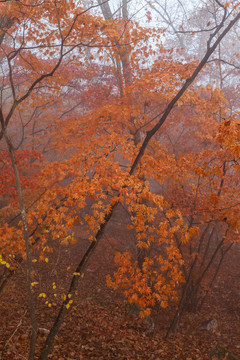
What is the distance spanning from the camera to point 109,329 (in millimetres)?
8109

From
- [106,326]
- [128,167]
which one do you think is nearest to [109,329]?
[106,326]

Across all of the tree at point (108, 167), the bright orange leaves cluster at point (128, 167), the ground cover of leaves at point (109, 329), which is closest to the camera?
the tree at point (108, 167)

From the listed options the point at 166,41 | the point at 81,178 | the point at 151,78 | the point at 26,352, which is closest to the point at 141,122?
the point at 151,78

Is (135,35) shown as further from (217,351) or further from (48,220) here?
(217,351)

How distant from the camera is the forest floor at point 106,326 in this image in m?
6.66

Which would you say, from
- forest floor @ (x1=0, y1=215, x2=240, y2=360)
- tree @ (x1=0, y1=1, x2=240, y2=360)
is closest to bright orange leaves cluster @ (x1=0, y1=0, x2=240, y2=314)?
tree @ (x1=0, y1=1, x2=240, y2=360)

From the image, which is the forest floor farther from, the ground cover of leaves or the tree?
the tree

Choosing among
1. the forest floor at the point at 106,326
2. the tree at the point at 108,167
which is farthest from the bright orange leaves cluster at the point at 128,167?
the forest floor at the point at 106,326

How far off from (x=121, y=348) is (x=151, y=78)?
911 cm

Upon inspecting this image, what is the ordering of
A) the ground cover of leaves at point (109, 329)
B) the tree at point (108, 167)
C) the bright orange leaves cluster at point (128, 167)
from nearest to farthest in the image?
1. the tree at point (108, 167)
2. the bright orange leaves cluster at point (128, 167)
3. the ground cover of leaves at point (109, 329)

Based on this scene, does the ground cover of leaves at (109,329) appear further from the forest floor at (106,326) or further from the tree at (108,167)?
the tree at (108,167)

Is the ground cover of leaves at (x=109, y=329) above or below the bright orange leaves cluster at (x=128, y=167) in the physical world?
below

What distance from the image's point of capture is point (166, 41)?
30.5 m

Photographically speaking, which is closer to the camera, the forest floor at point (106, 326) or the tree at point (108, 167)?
the tree at point (108, 167)
